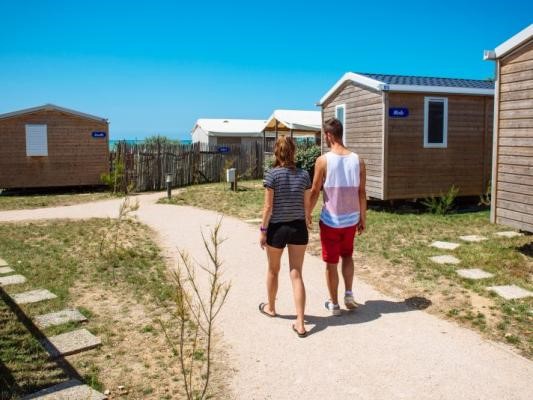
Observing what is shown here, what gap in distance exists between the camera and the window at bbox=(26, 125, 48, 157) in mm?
18734

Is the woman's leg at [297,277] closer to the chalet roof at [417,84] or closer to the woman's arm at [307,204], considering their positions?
the woman's arm at [307,204]

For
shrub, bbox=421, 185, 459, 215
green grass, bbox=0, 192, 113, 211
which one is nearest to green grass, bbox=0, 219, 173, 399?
green grass, bbox=0, 192, 113, 211

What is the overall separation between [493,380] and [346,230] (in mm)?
1812

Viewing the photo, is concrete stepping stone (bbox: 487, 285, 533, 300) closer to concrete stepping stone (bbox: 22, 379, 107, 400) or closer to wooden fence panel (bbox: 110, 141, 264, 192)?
concrete stepping stone (bbox: 22, 379, 107, 400)

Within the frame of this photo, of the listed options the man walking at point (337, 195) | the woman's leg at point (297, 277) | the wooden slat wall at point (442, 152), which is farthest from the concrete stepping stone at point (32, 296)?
the wooden slat wall at point (442, 152)

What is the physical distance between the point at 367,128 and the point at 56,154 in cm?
1232

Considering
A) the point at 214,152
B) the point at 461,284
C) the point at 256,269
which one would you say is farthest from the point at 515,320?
the point at 214,152

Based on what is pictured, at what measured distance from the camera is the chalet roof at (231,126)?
3195cm

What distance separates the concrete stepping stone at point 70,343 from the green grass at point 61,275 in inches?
3.5

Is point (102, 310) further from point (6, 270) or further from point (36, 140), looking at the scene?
point (36, 140)

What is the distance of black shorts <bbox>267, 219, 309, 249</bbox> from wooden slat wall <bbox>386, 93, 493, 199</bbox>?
7.97 metres

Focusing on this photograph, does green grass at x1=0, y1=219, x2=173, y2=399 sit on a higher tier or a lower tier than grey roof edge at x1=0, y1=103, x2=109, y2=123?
lower

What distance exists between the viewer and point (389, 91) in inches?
462

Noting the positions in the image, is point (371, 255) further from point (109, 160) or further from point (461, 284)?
point (109, 160)
